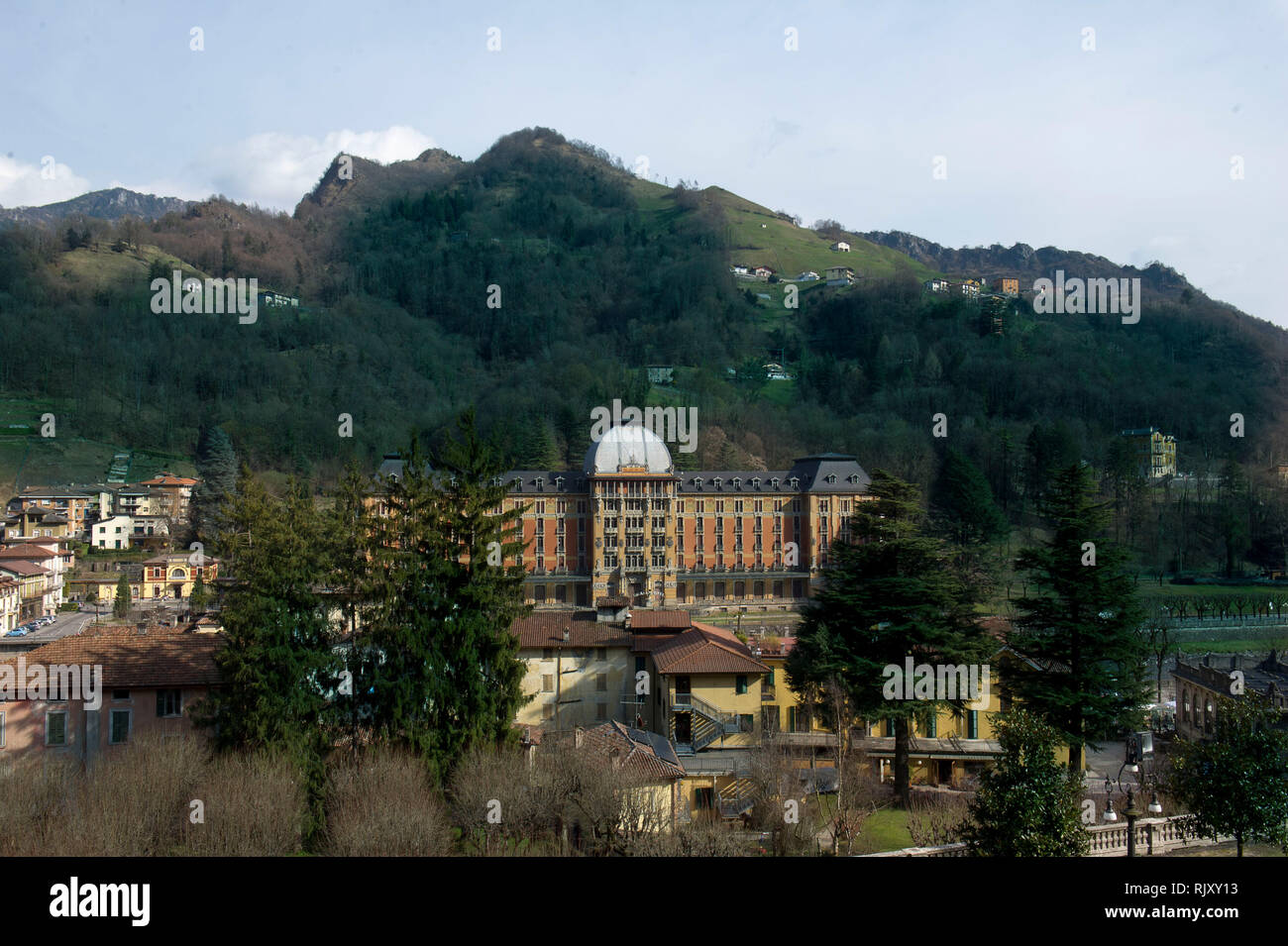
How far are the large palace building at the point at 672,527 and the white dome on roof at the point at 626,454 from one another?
10 centimetres

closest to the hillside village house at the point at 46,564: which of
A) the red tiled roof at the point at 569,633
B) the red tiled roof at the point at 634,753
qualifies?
the red tiled roof at the point at 569,633

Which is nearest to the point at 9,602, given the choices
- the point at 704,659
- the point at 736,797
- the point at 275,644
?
the point at 275,644

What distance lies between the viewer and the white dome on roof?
7338 centimetres

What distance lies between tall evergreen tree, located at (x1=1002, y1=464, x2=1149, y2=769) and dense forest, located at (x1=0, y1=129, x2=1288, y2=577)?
58604 mm

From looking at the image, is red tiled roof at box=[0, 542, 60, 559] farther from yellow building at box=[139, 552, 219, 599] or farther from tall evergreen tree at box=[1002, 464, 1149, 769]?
tall evergreen tree at box=[1002, 464, 1149, 769]

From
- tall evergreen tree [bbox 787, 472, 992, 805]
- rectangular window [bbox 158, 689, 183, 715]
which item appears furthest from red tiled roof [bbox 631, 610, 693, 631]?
rectangular window [bbox 158, 689, 183, 715]

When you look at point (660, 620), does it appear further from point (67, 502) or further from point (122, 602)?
point (67, 502)

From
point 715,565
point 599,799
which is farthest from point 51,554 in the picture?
point 599,799

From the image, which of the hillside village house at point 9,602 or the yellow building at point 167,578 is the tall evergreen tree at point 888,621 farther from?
the yellow building at point 167,578

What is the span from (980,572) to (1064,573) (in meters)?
36.2

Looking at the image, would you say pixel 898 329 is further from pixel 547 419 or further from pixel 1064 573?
pixel 1064 573

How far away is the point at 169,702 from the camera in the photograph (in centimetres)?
2559

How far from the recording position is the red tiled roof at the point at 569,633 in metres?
32.3

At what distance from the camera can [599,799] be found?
18.1 meters
